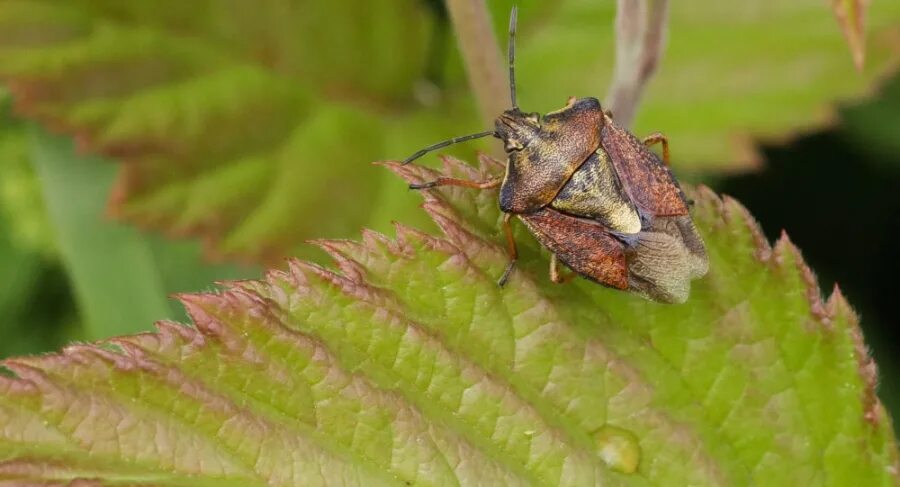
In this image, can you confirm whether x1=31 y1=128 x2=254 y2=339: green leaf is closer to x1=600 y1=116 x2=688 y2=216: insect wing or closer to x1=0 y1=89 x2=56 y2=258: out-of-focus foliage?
x1=0 y1=89 x2=56 y2=258: out-of-focus foliage

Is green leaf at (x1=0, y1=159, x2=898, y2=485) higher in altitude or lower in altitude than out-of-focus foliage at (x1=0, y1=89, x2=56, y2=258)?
lower

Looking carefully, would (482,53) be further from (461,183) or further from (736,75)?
(736,75)

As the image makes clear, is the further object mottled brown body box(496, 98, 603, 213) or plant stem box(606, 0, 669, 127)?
mottled brown body box(496, 98, 603, 213)

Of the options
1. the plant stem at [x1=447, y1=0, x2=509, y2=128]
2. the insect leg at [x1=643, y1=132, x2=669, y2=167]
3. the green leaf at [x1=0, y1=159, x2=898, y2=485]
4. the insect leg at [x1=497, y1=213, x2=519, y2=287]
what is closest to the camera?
the green leaf at [x1=0, y1=159, x2=898, y2=485]

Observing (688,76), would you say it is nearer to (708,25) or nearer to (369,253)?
(708,25)

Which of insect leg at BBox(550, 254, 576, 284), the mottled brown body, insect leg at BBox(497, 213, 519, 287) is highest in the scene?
the mottled brown body

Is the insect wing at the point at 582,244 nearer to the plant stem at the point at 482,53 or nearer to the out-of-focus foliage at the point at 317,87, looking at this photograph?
the plant stem at the point at 482,53

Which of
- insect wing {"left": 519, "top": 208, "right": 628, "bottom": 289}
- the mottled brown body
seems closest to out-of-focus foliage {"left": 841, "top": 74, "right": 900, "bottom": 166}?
the mottled brown body

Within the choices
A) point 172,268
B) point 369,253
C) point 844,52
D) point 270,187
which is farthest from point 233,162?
point 844,52

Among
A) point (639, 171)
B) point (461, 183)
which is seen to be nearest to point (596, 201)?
point (639, 171)
